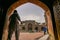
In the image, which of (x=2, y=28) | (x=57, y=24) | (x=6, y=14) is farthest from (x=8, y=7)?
(x=57, y=24)

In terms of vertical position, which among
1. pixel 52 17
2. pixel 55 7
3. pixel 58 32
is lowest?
pixel 58 32

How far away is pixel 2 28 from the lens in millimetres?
4648

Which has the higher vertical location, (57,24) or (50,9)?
(50,9)

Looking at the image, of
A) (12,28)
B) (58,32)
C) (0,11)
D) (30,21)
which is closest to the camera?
(58,32)

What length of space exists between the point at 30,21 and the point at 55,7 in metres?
26.2

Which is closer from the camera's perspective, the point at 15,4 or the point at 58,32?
the point at 58,32

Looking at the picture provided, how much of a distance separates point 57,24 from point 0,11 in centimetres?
197

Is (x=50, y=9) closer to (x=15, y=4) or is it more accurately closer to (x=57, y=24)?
(x=57, y=24)

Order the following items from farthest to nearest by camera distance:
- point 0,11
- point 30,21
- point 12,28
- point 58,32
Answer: point 30,21
point 12,28
point 0,11
point 58,32

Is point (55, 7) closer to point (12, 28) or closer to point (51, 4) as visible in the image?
point (51, 4)

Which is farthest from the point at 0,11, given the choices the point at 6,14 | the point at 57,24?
the point at 57,24

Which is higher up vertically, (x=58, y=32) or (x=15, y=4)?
(x=15, y=4)

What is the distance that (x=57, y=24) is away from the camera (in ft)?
15.3

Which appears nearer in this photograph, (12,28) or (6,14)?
(6,14)
